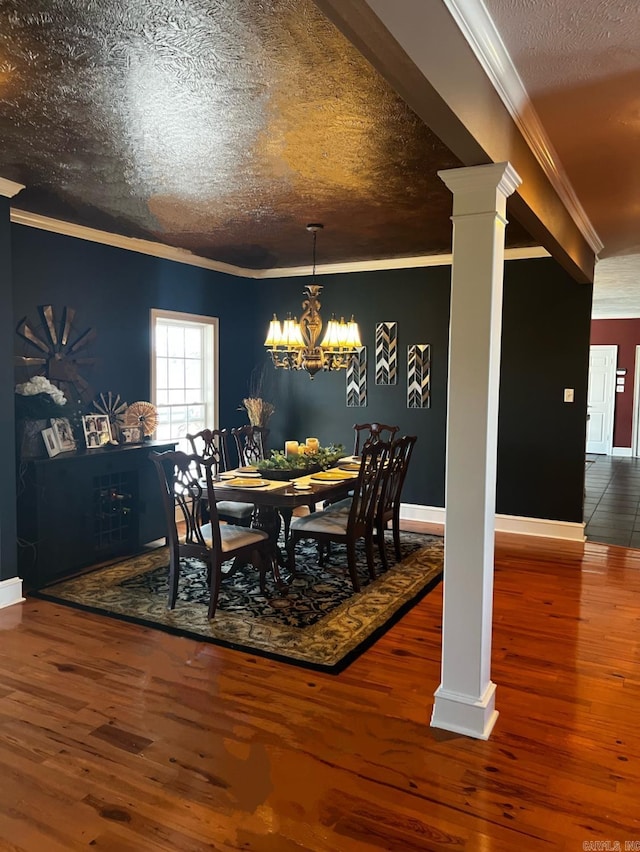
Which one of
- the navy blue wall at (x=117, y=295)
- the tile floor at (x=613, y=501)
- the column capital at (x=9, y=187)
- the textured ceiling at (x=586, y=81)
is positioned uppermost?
the textured ceiling at (x=586, y=81)

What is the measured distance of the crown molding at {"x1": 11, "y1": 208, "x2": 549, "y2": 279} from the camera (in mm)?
4637

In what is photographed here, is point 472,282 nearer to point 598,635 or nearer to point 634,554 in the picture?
point 598,635

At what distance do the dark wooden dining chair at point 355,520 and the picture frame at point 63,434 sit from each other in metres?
1.76

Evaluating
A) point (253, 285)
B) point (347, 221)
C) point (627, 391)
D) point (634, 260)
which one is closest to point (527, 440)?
point (634, 260)

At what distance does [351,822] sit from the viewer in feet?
6.79

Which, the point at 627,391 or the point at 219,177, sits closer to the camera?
the point at 219,177

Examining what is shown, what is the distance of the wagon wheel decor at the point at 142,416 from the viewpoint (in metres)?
5.17

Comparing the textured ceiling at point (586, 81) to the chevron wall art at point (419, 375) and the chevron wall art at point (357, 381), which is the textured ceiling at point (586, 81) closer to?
the chevron wall art at point (419, 375)

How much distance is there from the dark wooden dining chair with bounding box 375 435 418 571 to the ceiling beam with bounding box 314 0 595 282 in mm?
2032

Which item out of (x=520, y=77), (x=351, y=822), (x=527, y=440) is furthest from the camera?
(x=527, y=440)

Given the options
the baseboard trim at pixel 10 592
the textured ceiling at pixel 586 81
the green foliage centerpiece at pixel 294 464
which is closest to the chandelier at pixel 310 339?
the green foliage centerpiece at pixel 294 464

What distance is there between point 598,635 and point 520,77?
2.92 m

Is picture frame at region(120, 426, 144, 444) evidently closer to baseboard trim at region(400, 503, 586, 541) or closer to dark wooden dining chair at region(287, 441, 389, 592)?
dark wooden dining chair at region(287, 441, 389, 592)

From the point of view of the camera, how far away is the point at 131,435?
16.9ft
